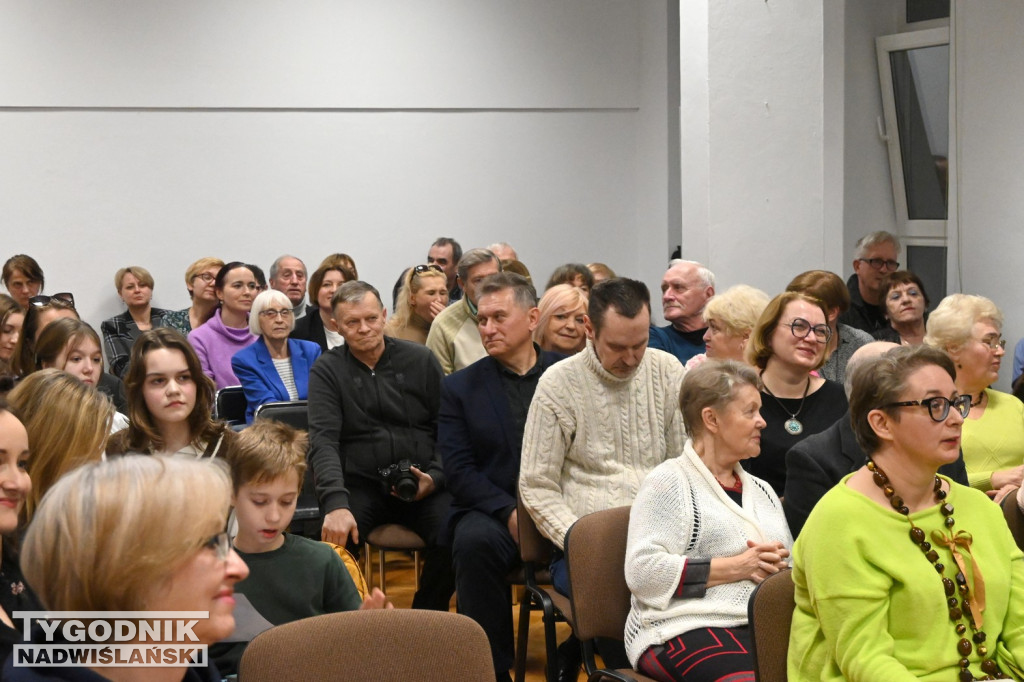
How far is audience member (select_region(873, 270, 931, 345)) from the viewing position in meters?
5.23

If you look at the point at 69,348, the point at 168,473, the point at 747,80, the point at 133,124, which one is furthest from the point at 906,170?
the point at 168,473

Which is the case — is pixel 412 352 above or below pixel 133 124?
below

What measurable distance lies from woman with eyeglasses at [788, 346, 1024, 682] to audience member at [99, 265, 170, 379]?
587 cm

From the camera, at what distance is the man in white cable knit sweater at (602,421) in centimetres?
333

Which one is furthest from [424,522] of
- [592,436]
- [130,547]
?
[130,547]

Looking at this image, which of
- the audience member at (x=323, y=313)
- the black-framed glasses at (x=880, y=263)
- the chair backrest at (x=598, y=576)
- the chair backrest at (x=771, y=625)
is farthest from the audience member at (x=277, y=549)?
the black-framed glasses at (x=880, y=263)

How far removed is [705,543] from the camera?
271 centimetres

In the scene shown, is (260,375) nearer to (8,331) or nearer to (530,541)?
(8,331)

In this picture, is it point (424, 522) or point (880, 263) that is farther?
point (880, 263)

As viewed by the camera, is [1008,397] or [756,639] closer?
[756,639]

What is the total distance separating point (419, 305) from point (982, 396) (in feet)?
9.32

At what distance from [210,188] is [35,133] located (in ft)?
3.83

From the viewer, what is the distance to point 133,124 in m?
7.51

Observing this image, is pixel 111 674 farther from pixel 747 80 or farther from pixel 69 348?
pixel 747 80
